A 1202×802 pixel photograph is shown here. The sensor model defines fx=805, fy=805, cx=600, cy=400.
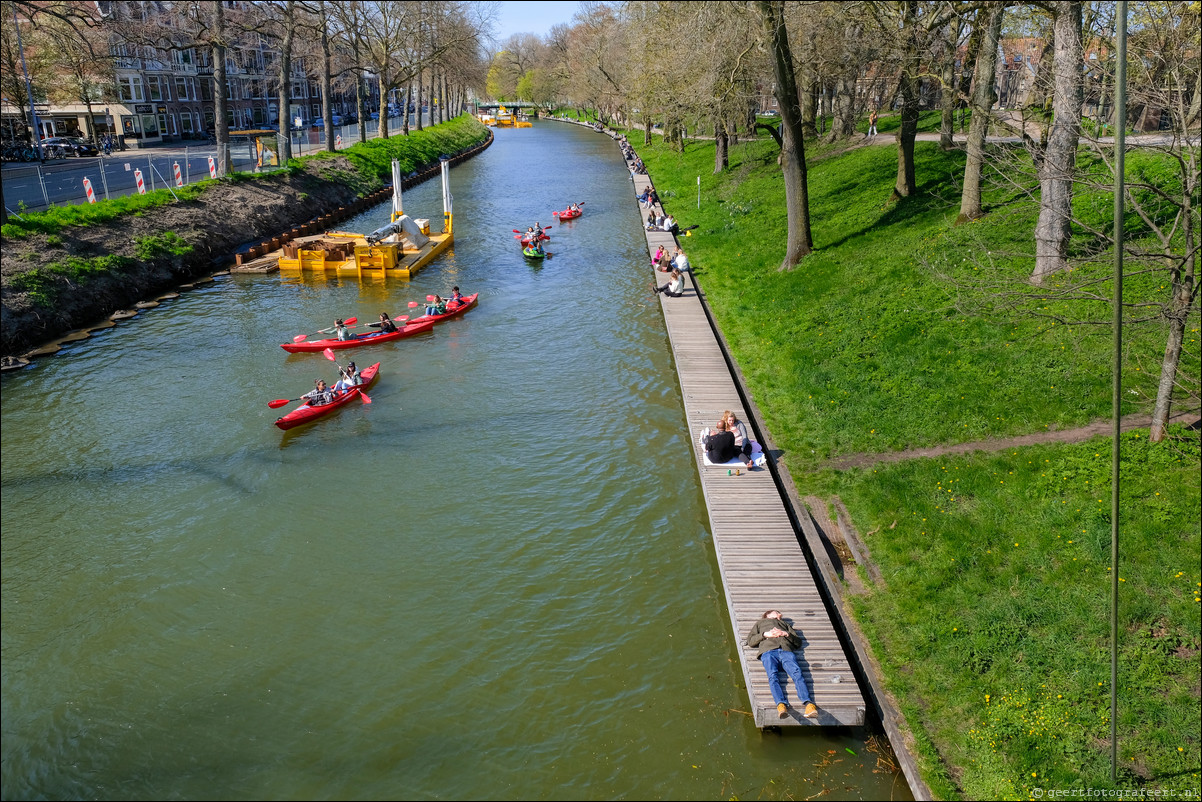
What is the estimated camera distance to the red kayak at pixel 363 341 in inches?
896

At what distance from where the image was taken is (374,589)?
12758 mm

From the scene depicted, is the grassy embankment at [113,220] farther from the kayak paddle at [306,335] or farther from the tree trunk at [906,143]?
the tree trunk at [906,143]

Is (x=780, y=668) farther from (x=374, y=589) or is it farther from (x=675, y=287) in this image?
(x=675, y=287)

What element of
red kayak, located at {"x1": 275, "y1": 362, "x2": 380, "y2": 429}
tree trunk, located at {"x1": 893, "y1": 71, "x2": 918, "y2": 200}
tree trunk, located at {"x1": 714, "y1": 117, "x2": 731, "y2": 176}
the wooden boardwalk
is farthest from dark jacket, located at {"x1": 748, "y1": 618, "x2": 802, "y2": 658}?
tree trunk, located at {"x1": 714, "y1": 117, "x2": 731, "y2": 176}

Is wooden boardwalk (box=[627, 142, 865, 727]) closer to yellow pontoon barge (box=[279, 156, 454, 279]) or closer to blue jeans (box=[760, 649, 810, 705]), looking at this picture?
blue jeans (box=[760, 649, 810, 705])

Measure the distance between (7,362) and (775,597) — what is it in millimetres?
20801

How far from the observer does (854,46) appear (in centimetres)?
2641

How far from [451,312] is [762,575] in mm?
16449

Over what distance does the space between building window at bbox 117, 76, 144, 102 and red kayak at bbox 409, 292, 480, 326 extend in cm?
5575

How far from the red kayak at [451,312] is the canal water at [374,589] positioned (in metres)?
1.74

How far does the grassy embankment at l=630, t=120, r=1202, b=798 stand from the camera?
30.1 ft

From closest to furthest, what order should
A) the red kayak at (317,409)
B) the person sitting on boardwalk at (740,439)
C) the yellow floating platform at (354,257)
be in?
the person sitting on boardwalk at (740,439)
the red kayak at (317,409)
the yellow floating platform at (354,257)

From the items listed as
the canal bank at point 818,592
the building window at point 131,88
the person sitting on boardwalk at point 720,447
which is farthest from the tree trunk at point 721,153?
the building window at point 131,88

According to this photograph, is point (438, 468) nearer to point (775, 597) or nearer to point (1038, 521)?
point (775, 597)
